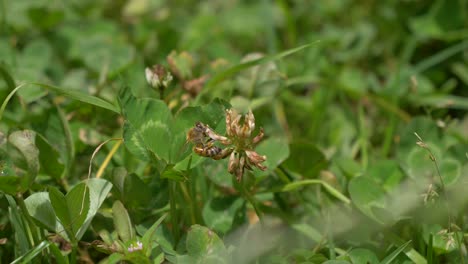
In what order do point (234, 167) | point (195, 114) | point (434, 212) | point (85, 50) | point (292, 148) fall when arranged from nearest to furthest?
1. point (234, 167)
2. point (195, 114)
3. point (434, 212)
4. point (292, 148)
5. point (85, 50)

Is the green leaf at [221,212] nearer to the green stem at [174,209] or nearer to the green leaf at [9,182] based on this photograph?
the green stem at [174,209]

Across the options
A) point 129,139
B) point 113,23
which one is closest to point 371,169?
point 129,139

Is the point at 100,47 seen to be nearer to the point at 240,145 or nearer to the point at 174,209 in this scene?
the point at 174,209

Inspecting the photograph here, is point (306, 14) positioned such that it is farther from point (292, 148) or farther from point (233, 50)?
point (292, 148)

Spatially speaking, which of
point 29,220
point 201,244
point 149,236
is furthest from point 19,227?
point 201,244

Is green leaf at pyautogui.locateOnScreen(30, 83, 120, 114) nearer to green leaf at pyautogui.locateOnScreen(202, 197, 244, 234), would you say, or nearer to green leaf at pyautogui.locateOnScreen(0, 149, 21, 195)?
green leaf at pyautogui.locateOnScreen(0, 149, 21, 195)

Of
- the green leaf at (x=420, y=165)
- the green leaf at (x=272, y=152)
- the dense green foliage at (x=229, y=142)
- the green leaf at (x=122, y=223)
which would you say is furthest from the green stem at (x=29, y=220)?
the green leaf at (x=420, y=165)

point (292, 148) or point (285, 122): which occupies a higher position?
point (292, 148)

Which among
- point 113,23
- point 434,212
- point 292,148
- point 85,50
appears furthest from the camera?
point 113,23
